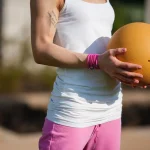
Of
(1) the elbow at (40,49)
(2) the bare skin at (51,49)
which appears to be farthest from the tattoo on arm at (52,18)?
(1) the elbow at (40,49)

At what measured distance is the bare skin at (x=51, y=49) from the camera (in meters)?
3.01

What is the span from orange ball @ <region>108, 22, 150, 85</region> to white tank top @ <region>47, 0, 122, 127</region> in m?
0.12

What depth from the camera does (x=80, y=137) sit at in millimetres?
3121

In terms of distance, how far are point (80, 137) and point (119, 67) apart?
428 mm

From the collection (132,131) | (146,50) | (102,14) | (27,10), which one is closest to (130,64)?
(146,50)

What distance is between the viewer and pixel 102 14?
125 inches

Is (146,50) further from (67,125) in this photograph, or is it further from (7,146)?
(7,146)

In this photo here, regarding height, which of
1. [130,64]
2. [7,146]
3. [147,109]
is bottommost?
[147,109]

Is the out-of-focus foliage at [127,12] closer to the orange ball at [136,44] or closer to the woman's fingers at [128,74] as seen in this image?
the orange ball at [136,44]

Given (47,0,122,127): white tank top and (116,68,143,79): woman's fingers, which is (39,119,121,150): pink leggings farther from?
(116,68,143,79): woman's fingers

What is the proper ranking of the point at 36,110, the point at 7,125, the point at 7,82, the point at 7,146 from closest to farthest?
1. the point at 7,146
2. the point at 7,125
3. the point at 36,110
4. the point at 7,82

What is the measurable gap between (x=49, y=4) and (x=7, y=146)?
375 centimetres

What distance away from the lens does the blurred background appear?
25.3ft

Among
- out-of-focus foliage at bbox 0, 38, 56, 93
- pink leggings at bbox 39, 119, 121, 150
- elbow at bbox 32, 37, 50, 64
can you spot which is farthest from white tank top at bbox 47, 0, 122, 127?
out-of-focus foliage at bbox 0, 38, 56, 93
